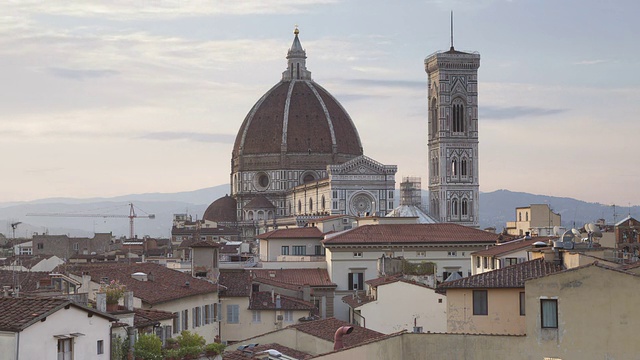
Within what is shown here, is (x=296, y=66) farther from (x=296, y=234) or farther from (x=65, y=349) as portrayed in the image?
(x=65, y=349)

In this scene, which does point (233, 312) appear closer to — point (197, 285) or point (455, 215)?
point (197, 285)

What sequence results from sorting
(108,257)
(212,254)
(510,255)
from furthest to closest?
(108,257)
(212,254)
(510,255)

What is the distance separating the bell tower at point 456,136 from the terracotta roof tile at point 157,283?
11922 cm

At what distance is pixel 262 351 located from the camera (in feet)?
87.0

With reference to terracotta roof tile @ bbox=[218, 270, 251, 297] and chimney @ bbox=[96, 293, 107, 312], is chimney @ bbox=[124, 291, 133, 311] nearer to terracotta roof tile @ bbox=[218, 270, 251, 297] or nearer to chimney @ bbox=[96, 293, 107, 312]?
chimney @ bbox=[96, 293, 107, 312]

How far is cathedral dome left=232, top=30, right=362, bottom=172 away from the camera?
18425cm

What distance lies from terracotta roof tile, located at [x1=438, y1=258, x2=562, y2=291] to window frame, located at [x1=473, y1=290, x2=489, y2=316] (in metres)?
0.13

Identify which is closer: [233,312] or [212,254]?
[233,312]

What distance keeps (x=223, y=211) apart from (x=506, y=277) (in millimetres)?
163275

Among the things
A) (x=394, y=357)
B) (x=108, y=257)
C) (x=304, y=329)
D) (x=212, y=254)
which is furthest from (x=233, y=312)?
(x=108, y=257)

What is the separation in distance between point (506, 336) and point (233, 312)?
23.0 metres

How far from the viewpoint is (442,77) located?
522 feet

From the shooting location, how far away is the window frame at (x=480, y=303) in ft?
70.5

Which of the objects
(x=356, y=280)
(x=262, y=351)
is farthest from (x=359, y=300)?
(x=262, y=351)
